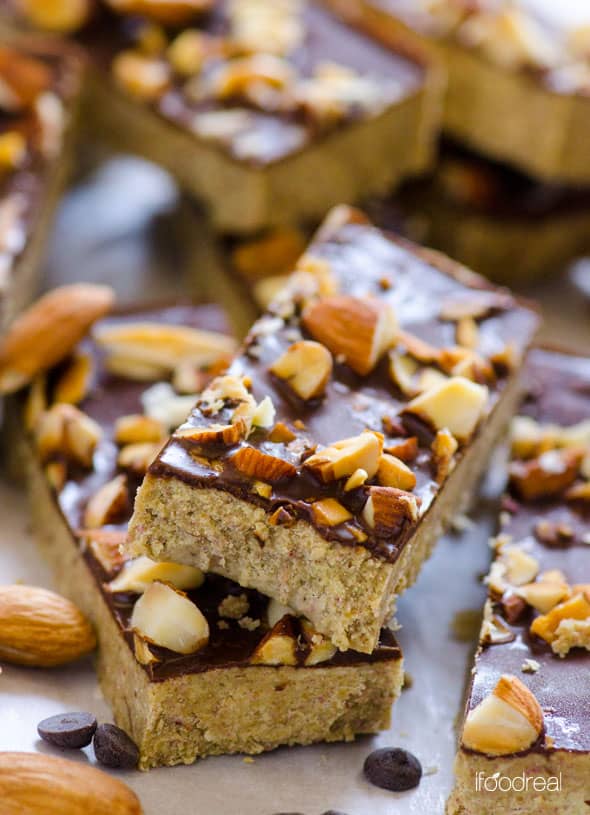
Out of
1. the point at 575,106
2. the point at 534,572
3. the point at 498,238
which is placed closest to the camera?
the point at 534,572

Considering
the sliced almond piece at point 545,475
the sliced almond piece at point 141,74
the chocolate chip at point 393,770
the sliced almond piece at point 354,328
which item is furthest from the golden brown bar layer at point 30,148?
the chocolate chip at point 393,770

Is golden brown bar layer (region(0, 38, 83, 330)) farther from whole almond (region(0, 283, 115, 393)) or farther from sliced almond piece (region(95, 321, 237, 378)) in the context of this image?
sliced almond piece (region(95, 321, 237, 378))

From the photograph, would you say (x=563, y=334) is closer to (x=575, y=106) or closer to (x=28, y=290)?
(x=575, y=106)

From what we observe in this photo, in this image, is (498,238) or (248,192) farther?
(498,238)

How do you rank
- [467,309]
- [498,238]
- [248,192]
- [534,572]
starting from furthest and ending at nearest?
1. [498,238]
2. [248,192]
3. [467,309]
4. [534,572]

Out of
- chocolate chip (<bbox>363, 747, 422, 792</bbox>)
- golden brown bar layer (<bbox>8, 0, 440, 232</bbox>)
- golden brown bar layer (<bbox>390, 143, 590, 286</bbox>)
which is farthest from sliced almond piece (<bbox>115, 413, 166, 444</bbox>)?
golden brown bar layer (<bbox>390, 143, 590, 286</bbox>)

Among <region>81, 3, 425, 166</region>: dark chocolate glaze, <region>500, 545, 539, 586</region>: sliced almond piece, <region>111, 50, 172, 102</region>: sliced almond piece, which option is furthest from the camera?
<region>111, 50, 172, 102</region>: sliced almond piece

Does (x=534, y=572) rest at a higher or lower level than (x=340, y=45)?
lower

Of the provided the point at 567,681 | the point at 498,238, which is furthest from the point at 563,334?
the point at 567,681
